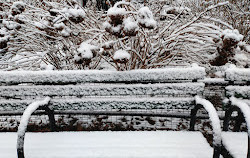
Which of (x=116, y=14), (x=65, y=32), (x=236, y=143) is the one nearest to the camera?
(x=236, y=143)

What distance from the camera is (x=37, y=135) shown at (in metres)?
1.78

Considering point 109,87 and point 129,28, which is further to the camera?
point 109,87

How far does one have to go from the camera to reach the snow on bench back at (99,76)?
6.25 ft

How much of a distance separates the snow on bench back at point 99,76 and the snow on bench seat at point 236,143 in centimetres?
57

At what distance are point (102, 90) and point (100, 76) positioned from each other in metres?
0.14

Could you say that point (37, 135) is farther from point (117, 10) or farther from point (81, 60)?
point (117, 10)

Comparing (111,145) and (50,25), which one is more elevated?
(50,25)

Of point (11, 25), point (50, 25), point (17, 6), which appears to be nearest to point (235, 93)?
point (50, 25)

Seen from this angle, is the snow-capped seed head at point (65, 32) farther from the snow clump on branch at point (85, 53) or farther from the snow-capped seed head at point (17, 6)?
the snow-capped seed head at point (17, 6)

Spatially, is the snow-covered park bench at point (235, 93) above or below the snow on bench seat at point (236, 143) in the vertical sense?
above

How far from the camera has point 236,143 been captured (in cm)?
154

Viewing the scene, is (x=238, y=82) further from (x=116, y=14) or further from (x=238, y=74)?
(x=116, y=14)

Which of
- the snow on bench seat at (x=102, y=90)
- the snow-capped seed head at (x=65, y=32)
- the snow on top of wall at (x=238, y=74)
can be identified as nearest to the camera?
the snow on top of wall at (x=238, y=74)

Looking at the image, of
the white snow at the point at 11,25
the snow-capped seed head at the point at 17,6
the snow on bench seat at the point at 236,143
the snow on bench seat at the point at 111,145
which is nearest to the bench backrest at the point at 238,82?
the snow on bench seat at the point at 236,143
